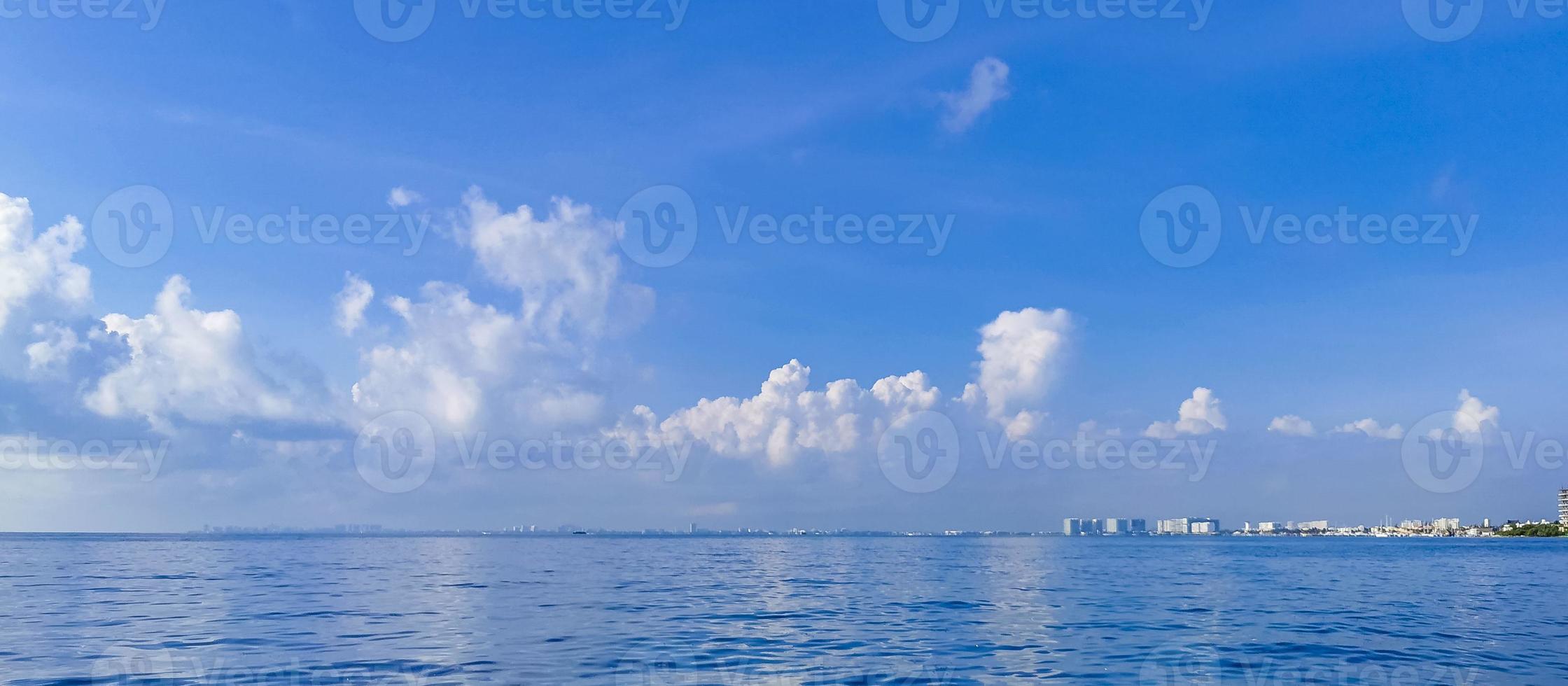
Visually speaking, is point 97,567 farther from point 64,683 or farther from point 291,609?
point 64,683

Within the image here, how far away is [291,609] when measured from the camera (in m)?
47.0

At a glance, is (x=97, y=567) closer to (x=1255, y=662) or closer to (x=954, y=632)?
(x=954, y=632)

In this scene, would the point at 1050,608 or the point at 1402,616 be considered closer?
the point at 1402,616

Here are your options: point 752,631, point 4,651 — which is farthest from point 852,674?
point 4,651

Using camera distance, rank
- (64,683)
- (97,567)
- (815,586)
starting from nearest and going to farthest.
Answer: (64,683)
(815,586)
(97,567)

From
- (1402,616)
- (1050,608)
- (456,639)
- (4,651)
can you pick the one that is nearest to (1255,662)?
(1050,608)

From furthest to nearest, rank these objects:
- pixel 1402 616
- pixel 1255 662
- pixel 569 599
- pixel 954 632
Result: 1. pixel 569 599
2. pixel 1402 616
3. pixel 954 632
4. pixel 1255 662

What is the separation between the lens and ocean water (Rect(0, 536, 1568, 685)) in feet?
94.4

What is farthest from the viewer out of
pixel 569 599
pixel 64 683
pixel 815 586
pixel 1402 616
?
pixel 815 586

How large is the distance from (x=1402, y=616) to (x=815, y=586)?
3581 centimetres

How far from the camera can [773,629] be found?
39562 mm

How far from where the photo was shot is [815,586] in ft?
220

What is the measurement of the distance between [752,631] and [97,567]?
3361 inches

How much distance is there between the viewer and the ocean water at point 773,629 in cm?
2878
